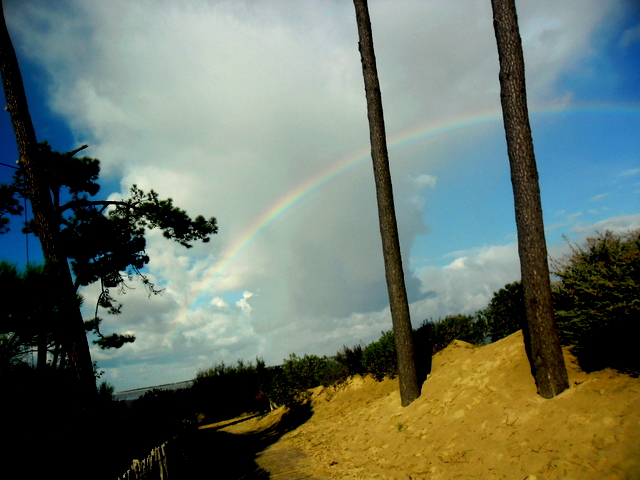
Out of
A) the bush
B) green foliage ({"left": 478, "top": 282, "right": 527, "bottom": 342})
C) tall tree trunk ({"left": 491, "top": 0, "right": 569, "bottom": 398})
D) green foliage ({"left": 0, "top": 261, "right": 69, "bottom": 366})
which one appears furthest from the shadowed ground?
green foliage ({"left": 478, "top": 282, "right": 527, "bottom": 342})

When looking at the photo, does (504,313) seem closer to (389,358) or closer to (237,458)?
(389,358)

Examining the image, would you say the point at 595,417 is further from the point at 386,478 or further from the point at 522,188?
the point at 522,188

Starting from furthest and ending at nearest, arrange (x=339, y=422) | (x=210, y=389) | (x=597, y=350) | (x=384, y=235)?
1. (x=210, y=389)
2. (x=339, y=422)
3. (x=384, y=235)
4. (x=597, y=350)

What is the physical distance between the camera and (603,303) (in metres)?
5.50

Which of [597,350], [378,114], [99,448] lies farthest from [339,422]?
[378,114]

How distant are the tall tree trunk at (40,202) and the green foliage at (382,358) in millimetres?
8481

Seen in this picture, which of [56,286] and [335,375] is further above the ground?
[56,286]

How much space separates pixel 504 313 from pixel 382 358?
4.18 metres

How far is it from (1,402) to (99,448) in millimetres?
2180

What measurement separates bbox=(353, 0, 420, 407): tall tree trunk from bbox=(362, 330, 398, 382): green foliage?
3042mm

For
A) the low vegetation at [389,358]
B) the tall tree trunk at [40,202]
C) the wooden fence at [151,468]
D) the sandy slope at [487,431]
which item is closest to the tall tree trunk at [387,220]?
the sandy slope at [487,431]

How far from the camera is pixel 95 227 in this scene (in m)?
14.7

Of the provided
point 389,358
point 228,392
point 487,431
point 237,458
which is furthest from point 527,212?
point 228,392

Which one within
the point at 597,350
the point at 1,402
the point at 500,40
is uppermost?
the point at 500,40
